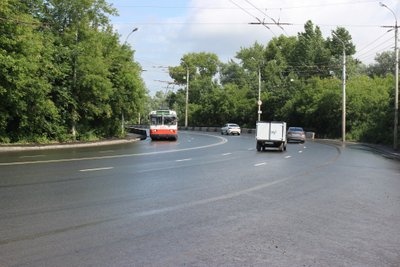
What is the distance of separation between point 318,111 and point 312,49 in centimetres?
2815

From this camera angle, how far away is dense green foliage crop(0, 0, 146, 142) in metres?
29.9

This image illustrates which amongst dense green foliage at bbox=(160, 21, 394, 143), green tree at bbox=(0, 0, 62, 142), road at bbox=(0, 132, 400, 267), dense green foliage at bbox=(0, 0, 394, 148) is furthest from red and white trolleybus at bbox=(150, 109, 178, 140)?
road at bbox=(0, 132, 400, 267)

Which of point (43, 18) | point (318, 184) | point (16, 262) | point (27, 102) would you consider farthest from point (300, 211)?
point (43, 18)

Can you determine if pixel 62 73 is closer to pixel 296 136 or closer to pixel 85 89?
pixel 85 89

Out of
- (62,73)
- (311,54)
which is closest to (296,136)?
(62,73)

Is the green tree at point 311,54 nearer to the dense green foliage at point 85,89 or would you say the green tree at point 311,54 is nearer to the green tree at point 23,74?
the dense green foliage at point 85,89

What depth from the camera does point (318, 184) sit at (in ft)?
46.0

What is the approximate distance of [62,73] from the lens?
3578 centimetres

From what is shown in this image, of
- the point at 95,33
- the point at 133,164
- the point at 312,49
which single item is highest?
the point at 312,49

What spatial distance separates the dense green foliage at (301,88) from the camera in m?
60.0

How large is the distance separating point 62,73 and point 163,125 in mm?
13637

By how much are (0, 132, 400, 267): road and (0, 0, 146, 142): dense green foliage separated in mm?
16774

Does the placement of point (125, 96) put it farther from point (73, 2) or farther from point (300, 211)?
point (300, 211)

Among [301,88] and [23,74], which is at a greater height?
[301,88]
